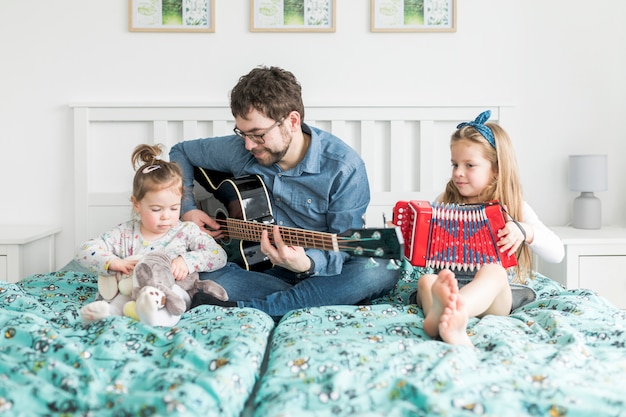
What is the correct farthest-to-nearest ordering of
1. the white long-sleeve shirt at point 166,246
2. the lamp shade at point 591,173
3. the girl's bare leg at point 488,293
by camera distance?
the lamp shade at point 591,173 < the white long-sleeve shirt at point 166,246 < the girl's bare leg at point 488,293

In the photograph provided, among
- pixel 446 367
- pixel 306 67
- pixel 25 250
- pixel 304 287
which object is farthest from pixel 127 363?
pixel 306 67

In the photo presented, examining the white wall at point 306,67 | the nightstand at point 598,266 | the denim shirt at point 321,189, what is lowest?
the nightstand at point 598,266

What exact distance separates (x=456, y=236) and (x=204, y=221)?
815 mm

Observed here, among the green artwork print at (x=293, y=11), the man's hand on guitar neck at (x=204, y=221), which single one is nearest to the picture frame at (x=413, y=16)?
the green artwork print at (x=293, y=11)

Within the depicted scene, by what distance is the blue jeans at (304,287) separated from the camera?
189cm

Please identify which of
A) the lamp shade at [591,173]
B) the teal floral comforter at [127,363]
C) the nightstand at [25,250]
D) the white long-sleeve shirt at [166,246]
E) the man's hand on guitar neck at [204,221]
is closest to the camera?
the teal floral comforter at [127,363]

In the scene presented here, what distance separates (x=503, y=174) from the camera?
6.37ft

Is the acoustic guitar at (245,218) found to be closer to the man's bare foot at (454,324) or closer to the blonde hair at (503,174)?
the man's bare foot at (454,324)

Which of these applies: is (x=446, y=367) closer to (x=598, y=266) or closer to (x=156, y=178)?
(x=156, y=178)

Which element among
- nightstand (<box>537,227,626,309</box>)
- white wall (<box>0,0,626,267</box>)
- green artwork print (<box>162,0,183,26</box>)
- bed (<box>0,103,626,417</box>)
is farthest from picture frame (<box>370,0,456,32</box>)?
bed (<box>0,103,626,417</box>)

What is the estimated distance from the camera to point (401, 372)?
124 centimetres

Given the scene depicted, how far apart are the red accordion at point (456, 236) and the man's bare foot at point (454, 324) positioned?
0.38 m

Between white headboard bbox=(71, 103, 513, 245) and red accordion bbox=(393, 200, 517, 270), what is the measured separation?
104 cm

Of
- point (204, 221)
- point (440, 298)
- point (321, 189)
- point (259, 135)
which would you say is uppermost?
point (259, 135)
